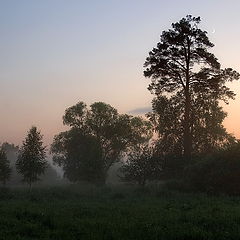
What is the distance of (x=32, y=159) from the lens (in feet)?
170

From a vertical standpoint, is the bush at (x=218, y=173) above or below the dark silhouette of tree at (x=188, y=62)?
below

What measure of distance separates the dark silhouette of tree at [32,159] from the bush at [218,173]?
22174 millimetres

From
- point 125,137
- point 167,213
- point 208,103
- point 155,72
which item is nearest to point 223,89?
point 208,103

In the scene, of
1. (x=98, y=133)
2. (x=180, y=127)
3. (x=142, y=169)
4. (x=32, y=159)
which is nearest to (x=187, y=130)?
(x=142, y=169)

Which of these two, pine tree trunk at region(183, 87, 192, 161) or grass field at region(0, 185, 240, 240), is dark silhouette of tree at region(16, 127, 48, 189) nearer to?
pine tree trunk at region(183, 87, 192, 161)

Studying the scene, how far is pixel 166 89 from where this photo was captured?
153ft

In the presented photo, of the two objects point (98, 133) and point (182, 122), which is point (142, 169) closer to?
point (182, 122)

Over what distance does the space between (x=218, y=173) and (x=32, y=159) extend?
26432mm

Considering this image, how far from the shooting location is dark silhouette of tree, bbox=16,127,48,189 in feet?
170

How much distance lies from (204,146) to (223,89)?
11.1 meters

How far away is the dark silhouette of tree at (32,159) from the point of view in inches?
2036

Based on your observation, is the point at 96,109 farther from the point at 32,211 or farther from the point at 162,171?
the point at 32,211

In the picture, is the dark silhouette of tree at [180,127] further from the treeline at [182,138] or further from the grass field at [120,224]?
the grass field at [120,224]

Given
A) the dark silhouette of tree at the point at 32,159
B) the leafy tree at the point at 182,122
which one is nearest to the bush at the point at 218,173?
the leafy tree at the point at 182,122
